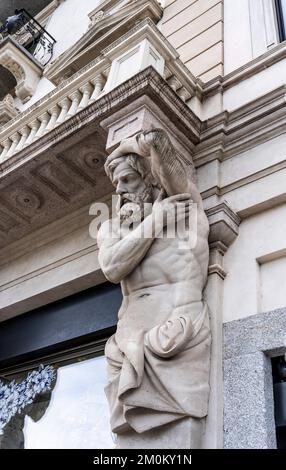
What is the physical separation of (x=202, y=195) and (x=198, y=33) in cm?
292

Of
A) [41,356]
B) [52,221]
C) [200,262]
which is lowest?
[41,356]

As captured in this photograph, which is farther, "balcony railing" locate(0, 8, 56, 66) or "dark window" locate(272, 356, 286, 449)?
Result: "balcony railing" locate(0, 8, 56, 66)

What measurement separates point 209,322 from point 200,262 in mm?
424

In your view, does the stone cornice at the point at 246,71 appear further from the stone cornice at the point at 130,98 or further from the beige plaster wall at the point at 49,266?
the beige plaster wall at the point at 49,266

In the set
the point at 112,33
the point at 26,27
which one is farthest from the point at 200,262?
the point at 26,27

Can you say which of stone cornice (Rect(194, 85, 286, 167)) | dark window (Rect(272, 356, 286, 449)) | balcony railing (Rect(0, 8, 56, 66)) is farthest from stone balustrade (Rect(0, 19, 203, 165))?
balcony railing (Rect(0, 8, 56, 66))

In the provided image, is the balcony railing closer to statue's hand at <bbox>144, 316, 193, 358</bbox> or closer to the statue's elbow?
A: the statue's elbow

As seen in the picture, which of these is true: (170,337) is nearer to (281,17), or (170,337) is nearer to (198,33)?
(281,17)

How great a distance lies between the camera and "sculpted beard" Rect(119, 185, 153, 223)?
12.5 feet

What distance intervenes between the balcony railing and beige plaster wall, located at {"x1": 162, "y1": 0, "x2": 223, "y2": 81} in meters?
4.92

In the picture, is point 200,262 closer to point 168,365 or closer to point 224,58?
point 168,365

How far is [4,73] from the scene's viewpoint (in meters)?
12.1

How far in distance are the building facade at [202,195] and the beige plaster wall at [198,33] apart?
25 millimetres

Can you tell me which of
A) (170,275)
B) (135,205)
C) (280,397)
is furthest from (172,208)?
(280,397)
